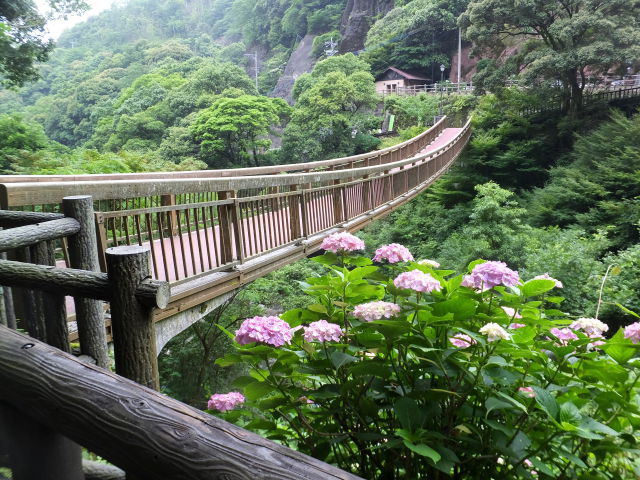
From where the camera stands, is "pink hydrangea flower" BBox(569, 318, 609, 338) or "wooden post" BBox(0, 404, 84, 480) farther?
"pink hydrangea flower" BBox(569, 318, 609, 338)

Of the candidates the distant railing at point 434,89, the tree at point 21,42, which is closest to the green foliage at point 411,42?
the distant railing at point 434,89

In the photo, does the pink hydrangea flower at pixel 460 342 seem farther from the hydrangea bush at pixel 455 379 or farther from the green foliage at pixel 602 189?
the green foliage at pixel 602 189

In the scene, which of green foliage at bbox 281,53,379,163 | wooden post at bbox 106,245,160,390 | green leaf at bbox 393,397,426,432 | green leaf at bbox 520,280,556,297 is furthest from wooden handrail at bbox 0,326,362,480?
green foliage at bbox 281,53,379,163

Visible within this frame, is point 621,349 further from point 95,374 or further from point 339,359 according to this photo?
point 95,374

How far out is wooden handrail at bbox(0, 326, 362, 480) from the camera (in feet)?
1.98

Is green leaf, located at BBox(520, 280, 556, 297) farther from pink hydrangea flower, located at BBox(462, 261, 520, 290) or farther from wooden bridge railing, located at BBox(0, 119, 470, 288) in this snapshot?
wooden bridge railing, located at BBox(0, 119, 470, 288)

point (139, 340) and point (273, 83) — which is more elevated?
point (273, 83)

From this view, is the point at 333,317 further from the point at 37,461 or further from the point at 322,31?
the point at 322,31

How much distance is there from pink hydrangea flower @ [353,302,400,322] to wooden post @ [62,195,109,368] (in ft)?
3.59

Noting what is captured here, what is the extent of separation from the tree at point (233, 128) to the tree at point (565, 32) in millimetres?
9222

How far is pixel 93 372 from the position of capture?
0.80 metres

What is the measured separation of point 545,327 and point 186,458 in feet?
3.66

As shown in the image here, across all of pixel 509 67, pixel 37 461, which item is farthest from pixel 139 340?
pixel 509 67

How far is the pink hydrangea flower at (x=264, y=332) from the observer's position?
133 centimetres
